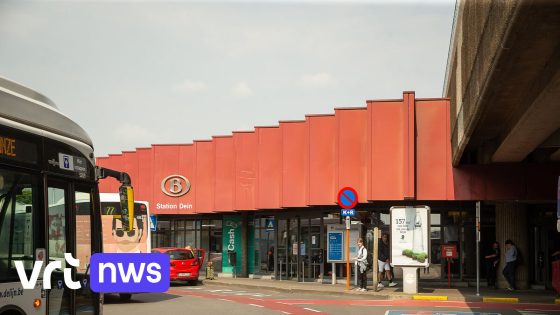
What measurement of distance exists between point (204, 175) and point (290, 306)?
52.6ft

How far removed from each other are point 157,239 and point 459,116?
2408cm

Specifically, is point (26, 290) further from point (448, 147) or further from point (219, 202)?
point (219, 202)

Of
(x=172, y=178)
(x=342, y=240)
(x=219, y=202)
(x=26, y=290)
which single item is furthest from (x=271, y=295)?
(x=26, y=290)

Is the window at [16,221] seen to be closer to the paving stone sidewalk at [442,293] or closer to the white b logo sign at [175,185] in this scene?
the paving stone sidewalk at [442,293]

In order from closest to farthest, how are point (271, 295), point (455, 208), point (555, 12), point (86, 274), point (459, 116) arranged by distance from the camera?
point (555, 12), point (86, 274), point (459, 116), point (271, 295), point (455, 208)

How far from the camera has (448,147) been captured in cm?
2505

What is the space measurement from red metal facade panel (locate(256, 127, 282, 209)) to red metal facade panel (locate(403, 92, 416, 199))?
20.4ft

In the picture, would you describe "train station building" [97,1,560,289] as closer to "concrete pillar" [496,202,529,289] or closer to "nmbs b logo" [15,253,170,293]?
"concrete pillar" [496,202,529,289]

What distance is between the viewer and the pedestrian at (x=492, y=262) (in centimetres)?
2566

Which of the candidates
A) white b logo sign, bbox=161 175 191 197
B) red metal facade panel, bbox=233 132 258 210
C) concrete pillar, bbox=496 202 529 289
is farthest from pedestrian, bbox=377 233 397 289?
white b logo sign, bbox=161 175 191 197

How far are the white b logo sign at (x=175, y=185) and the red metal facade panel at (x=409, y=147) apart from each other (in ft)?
43.6

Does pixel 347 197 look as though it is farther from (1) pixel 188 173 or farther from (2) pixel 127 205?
(2) pixel 127 205

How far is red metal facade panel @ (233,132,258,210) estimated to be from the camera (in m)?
31.0

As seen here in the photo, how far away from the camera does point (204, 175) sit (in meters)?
34.4
